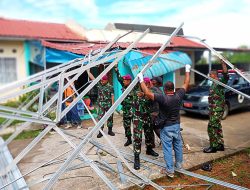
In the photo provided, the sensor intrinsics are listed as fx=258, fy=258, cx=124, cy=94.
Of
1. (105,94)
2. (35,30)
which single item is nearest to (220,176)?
(105,94)

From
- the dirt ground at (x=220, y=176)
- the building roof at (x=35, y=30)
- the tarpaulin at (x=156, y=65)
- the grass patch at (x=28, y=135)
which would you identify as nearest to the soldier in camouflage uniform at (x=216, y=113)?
the dirt ground at (x=220, y=176)

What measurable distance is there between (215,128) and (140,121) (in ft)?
5.95

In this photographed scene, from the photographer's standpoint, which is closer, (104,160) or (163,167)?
(163,167)

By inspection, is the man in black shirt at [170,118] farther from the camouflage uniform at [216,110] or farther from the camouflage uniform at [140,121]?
the camouflage uniform at [216,110]

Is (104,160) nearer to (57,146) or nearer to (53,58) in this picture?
(57,146)

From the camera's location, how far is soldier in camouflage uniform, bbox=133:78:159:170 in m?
4.85

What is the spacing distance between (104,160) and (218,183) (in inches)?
90.0

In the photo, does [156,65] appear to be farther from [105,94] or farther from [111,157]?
[111,157]

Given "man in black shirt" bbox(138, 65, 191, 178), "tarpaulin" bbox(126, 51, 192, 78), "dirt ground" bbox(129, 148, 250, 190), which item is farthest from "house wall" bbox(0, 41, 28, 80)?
"dirt ground" bbox(129, 148, 250, 190)

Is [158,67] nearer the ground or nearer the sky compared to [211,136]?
nearer the sky

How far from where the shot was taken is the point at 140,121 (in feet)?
16.2

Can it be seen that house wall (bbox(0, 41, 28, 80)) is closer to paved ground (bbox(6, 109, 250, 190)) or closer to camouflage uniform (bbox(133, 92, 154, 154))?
paved ground (bbox(6, 109, 250, 190))

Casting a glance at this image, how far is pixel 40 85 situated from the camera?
11.6ft

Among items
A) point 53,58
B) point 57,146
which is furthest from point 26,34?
point 57,146
